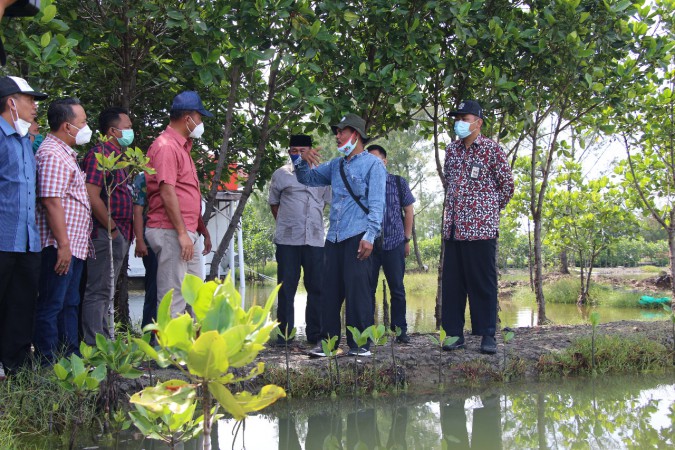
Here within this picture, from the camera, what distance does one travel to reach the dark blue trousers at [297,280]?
5410mm

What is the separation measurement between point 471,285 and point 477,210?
0.56 meters

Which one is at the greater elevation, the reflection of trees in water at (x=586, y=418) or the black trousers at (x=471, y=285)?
the black trousers at (x=471, y=285)

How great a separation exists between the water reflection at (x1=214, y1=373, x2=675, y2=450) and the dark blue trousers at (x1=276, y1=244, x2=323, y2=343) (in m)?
Result: 1.55

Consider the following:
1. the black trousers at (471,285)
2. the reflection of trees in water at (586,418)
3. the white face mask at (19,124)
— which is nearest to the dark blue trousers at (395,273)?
the black trousers at (471,285)

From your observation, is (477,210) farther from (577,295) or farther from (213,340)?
(577,295)

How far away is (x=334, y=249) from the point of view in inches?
179

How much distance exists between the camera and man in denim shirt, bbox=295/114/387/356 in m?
4.43

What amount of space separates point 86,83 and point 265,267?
76.0ft

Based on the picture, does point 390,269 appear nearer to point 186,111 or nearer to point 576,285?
point 186,111

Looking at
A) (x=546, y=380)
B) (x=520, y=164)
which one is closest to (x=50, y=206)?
(x=546, y=380)

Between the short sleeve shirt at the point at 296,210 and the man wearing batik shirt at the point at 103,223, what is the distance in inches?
57.6

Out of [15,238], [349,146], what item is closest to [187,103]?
[349,146]

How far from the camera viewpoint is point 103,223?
13.4 ft

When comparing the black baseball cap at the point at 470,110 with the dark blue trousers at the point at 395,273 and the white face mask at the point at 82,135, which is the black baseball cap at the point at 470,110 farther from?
the white face mask at the point at 82,135
